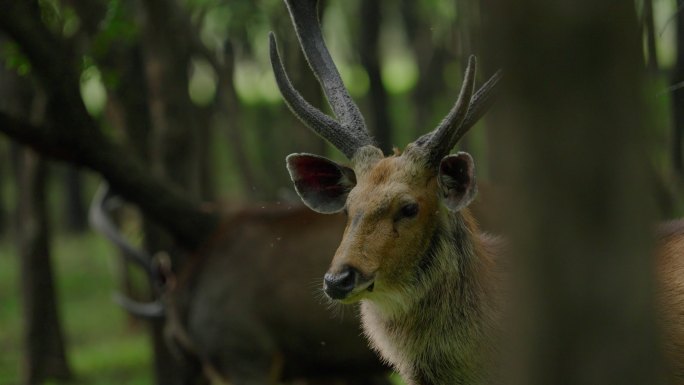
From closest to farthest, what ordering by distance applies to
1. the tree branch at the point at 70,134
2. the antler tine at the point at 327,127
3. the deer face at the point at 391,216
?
the deer face at the point at 391,216 < the antler tine at the point at 327,127 < the tree branch at the point at 70,134

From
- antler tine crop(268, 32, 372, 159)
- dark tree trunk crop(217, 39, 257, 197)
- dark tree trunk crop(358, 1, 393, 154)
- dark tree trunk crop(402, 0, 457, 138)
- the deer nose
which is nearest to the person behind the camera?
the deer nose

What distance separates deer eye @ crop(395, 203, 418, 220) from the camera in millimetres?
5508

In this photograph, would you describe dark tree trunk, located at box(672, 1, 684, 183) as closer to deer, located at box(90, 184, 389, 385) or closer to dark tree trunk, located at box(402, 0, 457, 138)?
deer, located at box(90, 184, 389, 385)

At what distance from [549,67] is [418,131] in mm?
18520

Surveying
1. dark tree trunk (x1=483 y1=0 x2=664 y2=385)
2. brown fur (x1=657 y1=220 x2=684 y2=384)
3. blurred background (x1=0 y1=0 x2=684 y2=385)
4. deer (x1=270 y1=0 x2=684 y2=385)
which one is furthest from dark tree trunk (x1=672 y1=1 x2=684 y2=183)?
dark tree trunk (x1=483 y1=0 x2=664 y2=385)

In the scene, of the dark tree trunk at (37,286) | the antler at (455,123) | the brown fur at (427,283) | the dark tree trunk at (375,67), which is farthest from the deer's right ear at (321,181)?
the dark tree trunk at (375,67)

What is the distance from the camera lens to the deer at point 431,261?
5.43 metres

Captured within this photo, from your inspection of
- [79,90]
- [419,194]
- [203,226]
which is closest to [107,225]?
[203,226]

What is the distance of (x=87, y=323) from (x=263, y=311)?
10.1 metres

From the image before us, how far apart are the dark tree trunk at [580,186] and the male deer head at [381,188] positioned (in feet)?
7.00

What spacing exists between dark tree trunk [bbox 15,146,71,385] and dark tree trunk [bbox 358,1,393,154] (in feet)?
17.2

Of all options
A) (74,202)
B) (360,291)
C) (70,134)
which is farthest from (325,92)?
(74,202)

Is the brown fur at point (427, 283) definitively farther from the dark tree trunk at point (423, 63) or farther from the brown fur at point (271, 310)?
the dark tree trunk at point (423, 63)

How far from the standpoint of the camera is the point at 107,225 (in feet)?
39.2
